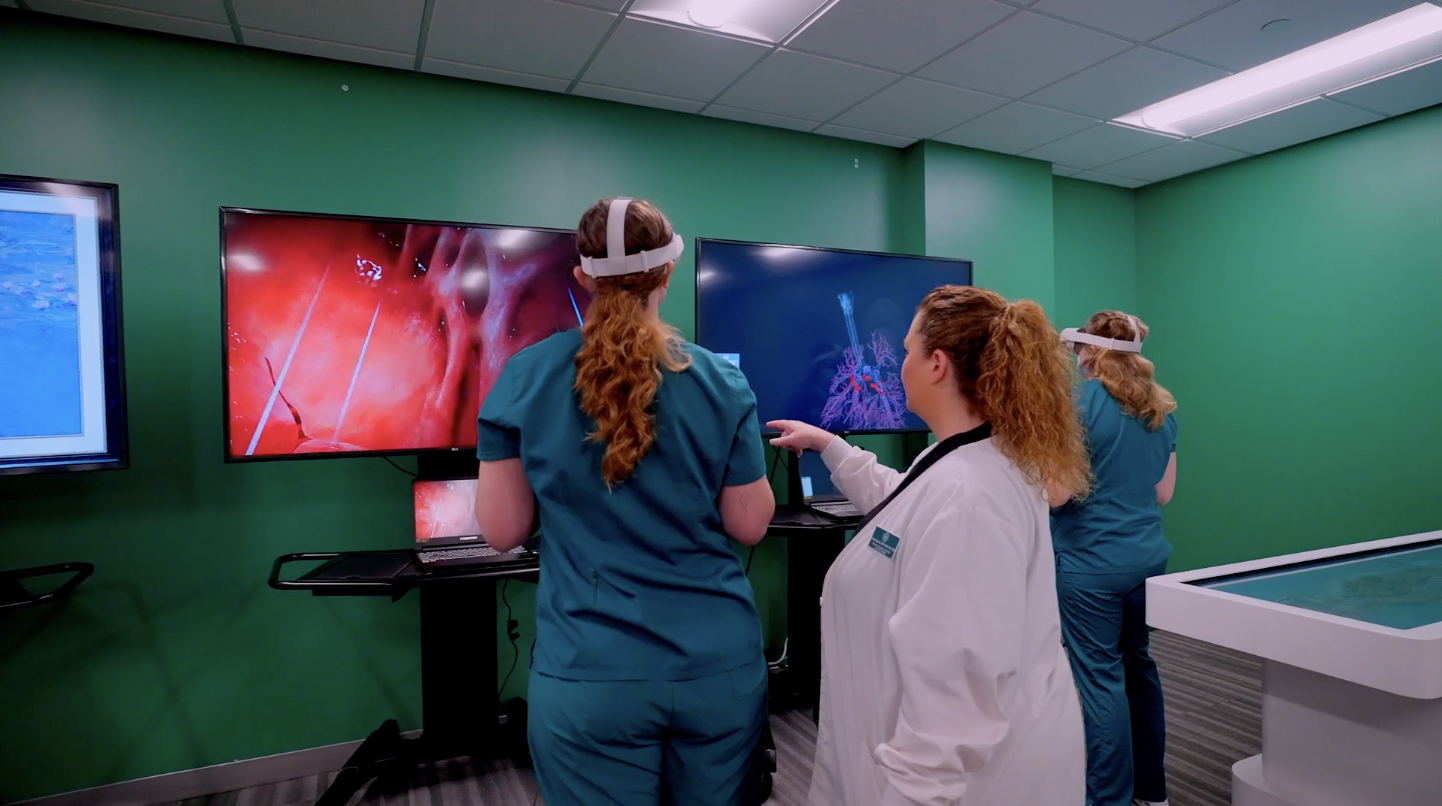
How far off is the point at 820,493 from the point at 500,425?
8.06 feet

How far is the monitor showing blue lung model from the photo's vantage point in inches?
111

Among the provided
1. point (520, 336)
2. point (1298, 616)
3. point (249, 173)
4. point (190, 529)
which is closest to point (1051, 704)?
point (1298, 616)

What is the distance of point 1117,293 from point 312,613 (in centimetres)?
491

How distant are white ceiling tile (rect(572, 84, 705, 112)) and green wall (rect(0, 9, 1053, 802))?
13 centimetres

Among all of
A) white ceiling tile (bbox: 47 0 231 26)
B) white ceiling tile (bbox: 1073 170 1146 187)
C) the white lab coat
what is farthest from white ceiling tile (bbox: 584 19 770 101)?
white ceiling tile (bbox: 1073 170 1146 187)

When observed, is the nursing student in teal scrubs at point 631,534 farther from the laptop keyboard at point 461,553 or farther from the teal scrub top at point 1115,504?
the teal scrub top at point 1115,504

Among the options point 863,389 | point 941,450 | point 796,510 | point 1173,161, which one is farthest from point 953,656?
point 1173,161

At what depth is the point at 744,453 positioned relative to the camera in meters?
1.31

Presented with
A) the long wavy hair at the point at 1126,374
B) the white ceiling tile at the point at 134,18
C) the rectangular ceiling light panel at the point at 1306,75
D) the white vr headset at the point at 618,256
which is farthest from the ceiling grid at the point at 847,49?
the white vr headset at the point at 618,256

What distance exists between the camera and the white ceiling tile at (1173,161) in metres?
4.04

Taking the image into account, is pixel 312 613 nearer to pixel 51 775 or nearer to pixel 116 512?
pixel 116 512

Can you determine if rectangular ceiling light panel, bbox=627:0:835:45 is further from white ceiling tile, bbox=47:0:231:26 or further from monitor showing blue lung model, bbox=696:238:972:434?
white ceiling tile, bbox=47:0:231:26

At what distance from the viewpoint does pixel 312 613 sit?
2787mm

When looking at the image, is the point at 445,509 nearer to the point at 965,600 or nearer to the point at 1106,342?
the point at 965,600
